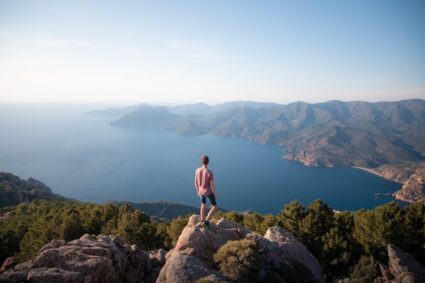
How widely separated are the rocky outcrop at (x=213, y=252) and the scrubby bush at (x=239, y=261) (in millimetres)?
591

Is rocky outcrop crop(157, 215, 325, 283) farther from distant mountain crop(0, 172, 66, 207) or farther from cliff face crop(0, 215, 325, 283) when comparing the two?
distant mountain crop(0, 172, 66, 207)

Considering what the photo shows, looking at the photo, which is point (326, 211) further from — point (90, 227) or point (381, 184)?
point (381, 184)

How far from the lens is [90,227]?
110 ft

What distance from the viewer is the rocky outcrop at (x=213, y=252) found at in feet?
44.7

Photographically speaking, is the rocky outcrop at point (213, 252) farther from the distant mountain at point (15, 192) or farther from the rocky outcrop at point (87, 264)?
the distant mountain at point (15, 192)

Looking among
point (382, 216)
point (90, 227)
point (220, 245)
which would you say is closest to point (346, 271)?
point (382, 216)

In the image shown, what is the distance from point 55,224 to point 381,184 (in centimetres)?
21157

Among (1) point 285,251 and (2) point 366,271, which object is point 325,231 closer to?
(2) point 366,271

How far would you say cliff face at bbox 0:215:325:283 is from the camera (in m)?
13.9

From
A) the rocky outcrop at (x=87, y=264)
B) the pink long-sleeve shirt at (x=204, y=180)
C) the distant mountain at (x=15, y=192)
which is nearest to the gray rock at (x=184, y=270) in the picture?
the pink long-sleeve shirt at (x=204, y=180)

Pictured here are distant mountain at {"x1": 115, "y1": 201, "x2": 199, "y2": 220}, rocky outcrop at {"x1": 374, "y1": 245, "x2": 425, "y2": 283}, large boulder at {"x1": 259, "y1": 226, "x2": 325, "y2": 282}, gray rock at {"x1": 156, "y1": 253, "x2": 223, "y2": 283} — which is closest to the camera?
gray rock at {"x1": 156, "y1": 253, "x2": 223, "y2": 283}

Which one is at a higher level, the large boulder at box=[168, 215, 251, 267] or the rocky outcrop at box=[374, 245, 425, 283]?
the large boulder at box=[168, 215, 251, 267]

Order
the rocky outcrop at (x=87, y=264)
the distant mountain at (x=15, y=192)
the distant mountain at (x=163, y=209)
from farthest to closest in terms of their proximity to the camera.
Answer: the distant mountain at (x=163, y=209) → the distant mountain at (x=15, y=192) → the rocky outcrop at (x=87, y=264)

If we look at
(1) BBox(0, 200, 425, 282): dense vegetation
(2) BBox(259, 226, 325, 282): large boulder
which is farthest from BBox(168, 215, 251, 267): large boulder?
(1) BBox(0, 200, 425, 282): dense vegetation
